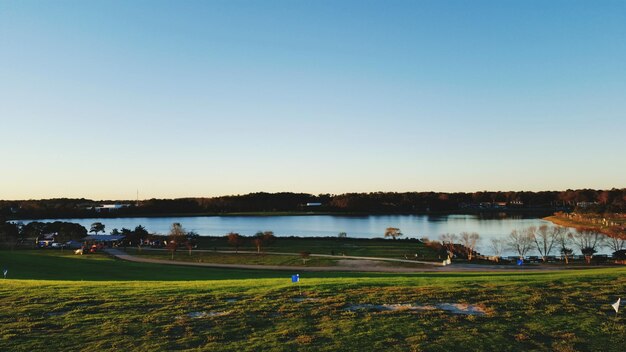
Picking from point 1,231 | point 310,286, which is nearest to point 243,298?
point 310,286

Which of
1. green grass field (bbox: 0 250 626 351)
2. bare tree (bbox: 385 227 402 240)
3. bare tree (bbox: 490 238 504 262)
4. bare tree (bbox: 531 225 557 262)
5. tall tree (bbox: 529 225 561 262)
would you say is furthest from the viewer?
bare tree (bbox: 385 227 402 240)

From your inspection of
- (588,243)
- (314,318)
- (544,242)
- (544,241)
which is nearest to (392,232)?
(544,242)

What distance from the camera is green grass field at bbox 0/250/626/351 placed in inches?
434

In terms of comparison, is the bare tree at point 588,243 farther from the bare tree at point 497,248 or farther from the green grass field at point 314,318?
the green grass field at point 314,318

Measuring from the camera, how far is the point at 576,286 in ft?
58.8

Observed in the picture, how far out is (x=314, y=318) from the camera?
1322cm

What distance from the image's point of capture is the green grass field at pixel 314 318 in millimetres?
11023

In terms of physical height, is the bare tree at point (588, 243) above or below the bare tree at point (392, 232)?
below

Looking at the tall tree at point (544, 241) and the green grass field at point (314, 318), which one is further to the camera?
the tall tree at point (544, 241)

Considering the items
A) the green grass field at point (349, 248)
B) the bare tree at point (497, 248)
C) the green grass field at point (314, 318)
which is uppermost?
the green grass field at point (314, 318)

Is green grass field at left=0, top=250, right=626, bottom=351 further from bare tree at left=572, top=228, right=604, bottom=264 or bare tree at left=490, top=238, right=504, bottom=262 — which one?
bare tree at left=490, top=238, right=504, bottom=262

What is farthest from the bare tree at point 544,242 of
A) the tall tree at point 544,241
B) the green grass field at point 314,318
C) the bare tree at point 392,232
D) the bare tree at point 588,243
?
the green grass field at point 314,318

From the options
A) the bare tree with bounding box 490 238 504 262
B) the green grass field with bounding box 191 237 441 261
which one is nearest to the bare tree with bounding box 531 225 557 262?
the bare tree with bounding box 490 238 504 262

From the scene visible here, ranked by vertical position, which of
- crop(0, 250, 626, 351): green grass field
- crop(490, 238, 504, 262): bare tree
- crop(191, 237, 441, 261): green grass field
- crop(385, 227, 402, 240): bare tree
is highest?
crop(0, 250, 626, 351): green grass field
